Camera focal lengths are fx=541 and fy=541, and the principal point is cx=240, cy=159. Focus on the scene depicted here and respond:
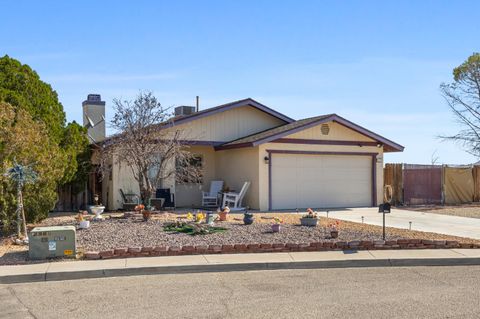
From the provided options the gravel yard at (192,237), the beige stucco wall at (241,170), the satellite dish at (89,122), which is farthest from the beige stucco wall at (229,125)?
the satellite dish at (89,122)

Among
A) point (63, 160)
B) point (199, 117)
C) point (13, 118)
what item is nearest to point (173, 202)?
point (199, 117)

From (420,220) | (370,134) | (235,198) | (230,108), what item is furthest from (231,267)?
(370,134)

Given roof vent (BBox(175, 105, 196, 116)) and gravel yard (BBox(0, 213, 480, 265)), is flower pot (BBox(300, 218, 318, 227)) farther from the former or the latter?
roof vent (BBox(175, 105, 196, 116))

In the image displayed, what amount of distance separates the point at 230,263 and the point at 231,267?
8 cm

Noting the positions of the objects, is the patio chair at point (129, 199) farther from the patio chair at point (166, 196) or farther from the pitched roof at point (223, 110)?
the pitched roof at point (223, 110)

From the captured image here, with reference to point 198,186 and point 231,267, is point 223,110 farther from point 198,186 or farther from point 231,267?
point 231,267

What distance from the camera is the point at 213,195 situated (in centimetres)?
2144

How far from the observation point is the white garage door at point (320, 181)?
20.4 m

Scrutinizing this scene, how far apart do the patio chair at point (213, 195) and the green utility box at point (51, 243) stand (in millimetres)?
10893

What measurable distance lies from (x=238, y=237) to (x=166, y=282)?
372cm

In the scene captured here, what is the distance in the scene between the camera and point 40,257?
10156mm

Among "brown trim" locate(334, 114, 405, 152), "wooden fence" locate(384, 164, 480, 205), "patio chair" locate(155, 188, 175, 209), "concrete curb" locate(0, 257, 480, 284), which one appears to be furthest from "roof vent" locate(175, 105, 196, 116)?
A: "concrete curb" locate(0, 257, 480, 284)

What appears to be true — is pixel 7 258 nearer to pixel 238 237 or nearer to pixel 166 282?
pixel 166 282

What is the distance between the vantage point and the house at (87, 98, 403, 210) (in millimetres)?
19969
